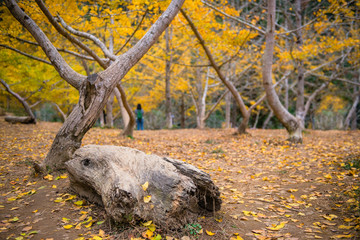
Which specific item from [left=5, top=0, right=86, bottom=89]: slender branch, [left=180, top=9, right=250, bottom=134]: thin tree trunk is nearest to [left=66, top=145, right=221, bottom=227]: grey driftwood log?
[left=5, top=0, right=86, bottom=89]: slender branch

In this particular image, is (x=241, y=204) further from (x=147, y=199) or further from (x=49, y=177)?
(x=49, y=177)

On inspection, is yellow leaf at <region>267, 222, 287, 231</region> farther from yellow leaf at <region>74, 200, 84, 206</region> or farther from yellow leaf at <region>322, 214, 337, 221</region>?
yellow leaf at <region>74, 200, 84, 206</region>

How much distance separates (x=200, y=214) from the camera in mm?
2795

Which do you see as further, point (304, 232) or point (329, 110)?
point (329, 110)

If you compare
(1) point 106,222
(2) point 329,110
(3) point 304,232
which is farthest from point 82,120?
(2) point 329,110

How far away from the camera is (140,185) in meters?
2.52

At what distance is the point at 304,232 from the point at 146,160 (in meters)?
2.13

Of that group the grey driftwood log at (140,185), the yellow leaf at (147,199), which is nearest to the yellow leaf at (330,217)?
the grey driftwood log at (140,185)

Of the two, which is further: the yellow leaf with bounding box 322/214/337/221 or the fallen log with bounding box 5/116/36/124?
the fallen log with bounding box 5/116/36/124

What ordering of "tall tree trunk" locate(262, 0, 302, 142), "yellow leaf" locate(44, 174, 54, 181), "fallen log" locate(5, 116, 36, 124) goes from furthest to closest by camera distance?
1. "fallen log" locate(5, 116, 36, 124)
2. "tall tree trunk" locate(262, 0, 302, 142)
3. "yellow leaf" locate(44, 174, 54, 181)

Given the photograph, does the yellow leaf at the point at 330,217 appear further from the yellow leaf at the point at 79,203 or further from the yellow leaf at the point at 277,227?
the yellow leaf at the point at 79,203

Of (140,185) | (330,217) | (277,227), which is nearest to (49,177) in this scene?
(140,185)

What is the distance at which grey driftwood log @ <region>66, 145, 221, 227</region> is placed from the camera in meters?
2.33

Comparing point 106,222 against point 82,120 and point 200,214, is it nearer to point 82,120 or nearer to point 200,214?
point 200,214
